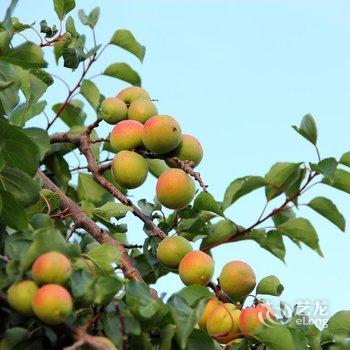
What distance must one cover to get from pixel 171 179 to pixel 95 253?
338mm

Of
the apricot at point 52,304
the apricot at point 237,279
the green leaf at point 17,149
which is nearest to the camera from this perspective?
the apricot at point 52,304

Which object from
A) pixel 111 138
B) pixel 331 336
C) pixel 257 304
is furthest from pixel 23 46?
pixel 331 336

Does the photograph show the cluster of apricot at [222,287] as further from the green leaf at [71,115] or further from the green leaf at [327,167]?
the green leaf at [71,115]

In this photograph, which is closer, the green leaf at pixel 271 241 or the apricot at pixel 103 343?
the apricot at pixel 103 343

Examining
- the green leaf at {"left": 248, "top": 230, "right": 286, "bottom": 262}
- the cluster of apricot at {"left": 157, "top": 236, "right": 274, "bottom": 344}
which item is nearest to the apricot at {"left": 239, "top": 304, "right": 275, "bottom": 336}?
the cluster of apricot at {"left": 157, "top": 236, "right": 274, "bottom": 344}

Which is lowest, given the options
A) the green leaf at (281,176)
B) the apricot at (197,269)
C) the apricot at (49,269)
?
the apricot at (197,269)

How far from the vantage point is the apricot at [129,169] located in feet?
6.06

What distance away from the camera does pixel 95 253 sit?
148 cm

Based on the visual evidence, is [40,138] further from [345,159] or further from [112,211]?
[345,159]

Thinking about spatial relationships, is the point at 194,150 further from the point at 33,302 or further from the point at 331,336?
the point at 33,302

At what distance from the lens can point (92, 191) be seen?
2430 mm

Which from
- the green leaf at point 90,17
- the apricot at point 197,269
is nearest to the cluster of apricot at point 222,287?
the apricot at point 197,269

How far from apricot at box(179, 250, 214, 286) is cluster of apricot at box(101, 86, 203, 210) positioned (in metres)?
0.17

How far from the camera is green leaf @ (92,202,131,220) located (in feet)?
6.45
